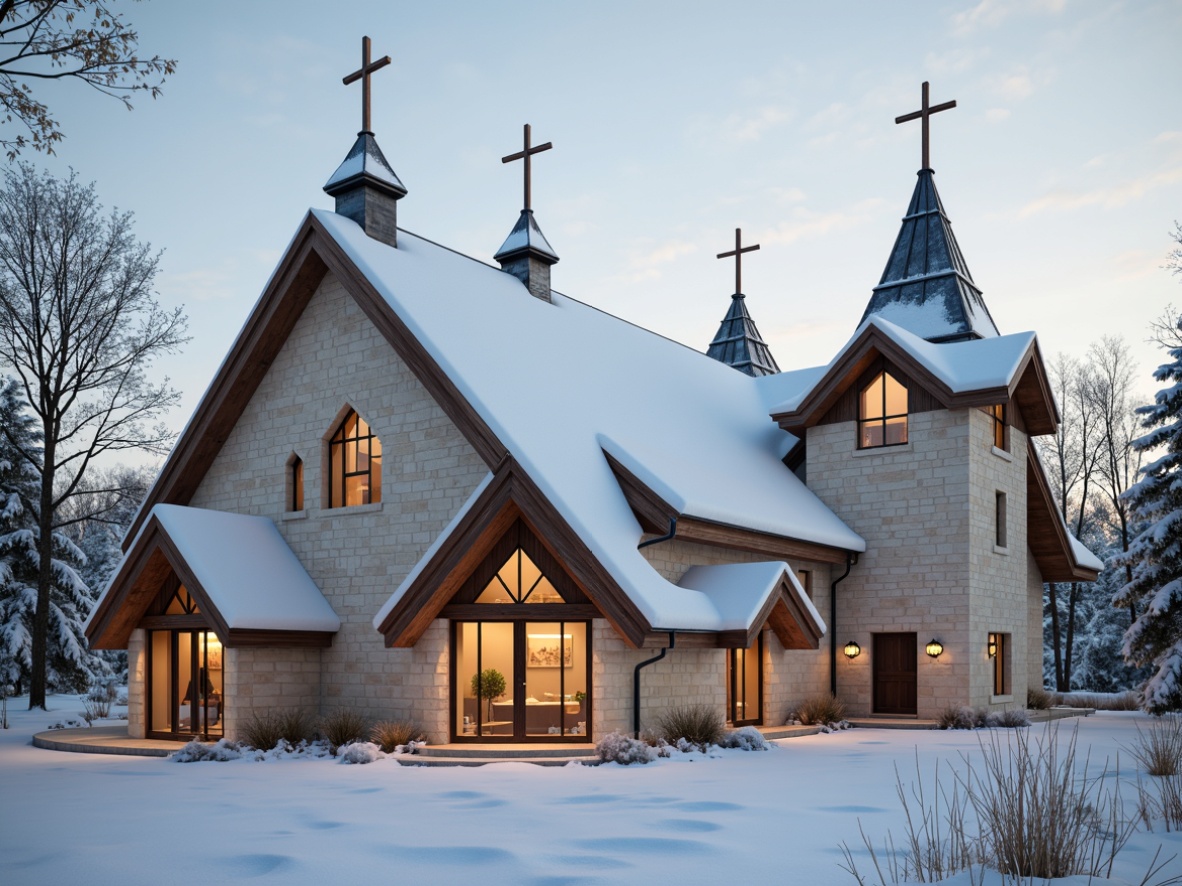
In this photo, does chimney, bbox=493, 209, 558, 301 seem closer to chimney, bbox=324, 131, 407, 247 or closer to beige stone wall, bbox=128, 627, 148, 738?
chimney, bbox=324, 131, 407, 247

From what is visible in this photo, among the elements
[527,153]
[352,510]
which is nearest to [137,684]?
[352,510]

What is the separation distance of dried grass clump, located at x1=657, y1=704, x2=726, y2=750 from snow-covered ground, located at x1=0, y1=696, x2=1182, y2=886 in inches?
22.0

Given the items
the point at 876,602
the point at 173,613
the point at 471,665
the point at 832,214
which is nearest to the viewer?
the point at 471,665

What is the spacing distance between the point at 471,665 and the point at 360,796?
17.3ft

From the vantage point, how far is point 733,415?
25.4 meters

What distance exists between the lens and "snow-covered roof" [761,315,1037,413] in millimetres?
21984

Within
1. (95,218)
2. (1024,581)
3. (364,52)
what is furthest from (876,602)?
(95,218)

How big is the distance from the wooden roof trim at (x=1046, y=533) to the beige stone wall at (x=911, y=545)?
4.48 m

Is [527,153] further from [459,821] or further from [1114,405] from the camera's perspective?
[1114,405]

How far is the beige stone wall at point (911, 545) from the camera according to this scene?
22.4 metres

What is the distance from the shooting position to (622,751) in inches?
592

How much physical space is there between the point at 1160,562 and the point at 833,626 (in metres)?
6.81

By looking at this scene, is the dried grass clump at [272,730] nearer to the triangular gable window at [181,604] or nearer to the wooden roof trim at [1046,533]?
the triangular gable window at [181,604]

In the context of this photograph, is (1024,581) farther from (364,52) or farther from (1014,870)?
(1014,870)
